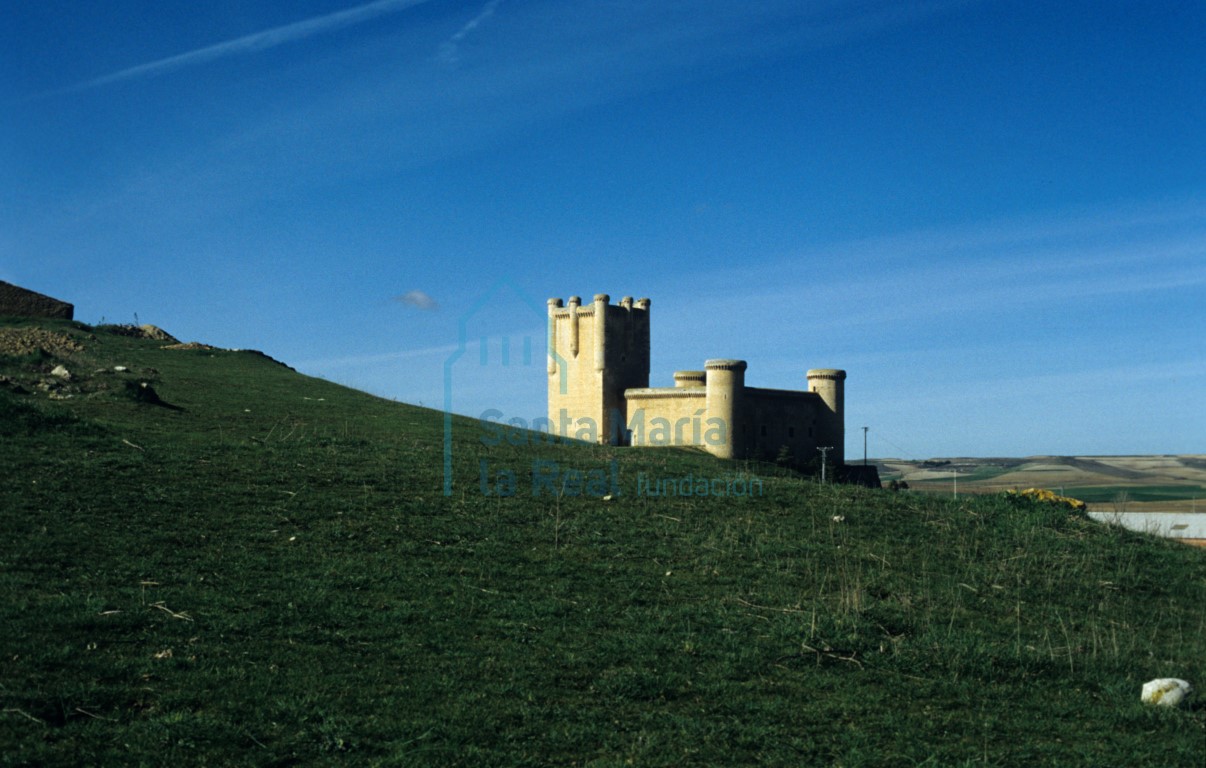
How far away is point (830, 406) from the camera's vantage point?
55875 mm

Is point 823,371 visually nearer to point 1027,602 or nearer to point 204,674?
point 1027,602

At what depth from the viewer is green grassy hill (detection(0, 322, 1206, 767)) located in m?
7.12

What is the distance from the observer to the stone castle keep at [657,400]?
50938 millimetres

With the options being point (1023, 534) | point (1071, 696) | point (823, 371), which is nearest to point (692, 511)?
point (1023, 534)

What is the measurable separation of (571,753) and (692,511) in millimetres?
9372

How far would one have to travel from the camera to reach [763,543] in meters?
13.9

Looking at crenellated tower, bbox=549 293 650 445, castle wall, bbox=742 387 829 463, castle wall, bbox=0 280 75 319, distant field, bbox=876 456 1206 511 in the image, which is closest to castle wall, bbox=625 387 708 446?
crenellated tower, bbox=549 293 650 445

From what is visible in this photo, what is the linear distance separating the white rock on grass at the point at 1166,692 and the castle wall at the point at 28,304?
40.2 m

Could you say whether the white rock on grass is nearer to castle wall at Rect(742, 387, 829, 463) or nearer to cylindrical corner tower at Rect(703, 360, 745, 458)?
cylindrical corner tower at Rect(703, 360, 745, 458)

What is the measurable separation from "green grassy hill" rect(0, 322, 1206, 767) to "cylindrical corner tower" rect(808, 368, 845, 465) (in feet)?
124

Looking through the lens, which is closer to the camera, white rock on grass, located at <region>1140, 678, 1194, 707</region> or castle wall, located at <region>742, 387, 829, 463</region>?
white rock on grass, located at <region>1140, 678, 1194, 707</region>

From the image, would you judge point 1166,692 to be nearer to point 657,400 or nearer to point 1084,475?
point 657,400

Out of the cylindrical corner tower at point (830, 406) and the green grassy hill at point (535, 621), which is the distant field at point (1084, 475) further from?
the green grassy hill at point (535, 621)

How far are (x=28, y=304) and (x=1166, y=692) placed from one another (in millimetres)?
41549
